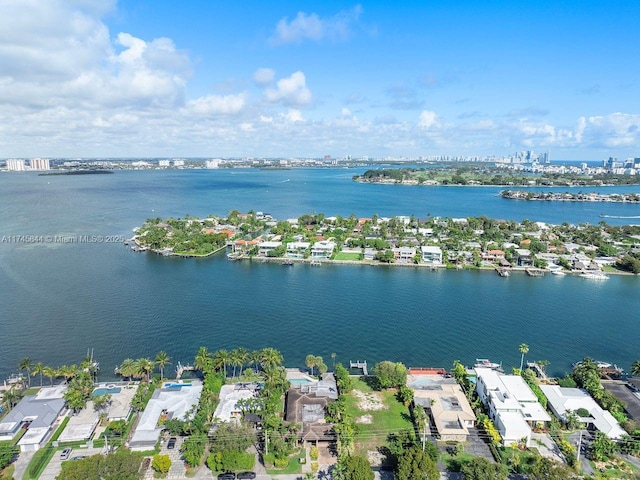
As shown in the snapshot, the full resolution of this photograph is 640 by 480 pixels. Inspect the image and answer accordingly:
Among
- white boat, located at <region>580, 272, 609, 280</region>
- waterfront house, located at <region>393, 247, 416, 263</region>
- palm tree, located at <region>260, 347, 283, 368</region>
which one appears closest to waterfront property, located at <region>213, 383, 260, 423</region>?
palm tree, located at <region>260, 347, 283, 368</region>

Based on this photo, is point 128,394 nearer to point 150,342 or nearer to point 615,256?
point 150,342

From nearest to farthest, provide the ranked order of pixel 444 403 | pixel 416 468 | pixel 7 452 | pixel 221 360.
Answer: pixel 416 468 → pixel 7 452 → pixel 444 403 → pixel 221 360

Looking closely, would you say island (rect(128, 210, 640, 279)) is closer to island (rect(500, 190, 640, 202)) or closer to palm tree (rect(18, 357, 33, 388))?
palm tree (rect(18, 357, 33, 388))

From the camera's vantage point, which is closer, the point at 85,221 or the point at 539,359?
the point at 539,359

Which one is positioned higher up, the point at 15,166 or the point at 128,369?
the point at 15,166

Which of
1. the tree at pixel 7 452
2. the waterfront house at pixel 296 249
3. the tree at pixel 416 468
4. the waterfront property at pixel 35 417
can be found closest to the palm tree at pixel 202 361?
the waterfront property at pixel 35 417

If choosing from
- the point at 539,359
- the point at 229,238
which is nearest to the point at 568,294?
the point at 539,359

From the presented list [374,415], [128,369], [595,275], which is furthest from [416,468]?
[595,275]

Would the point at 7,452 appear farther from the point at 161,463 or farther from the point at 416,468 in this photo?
the point at 416,468
